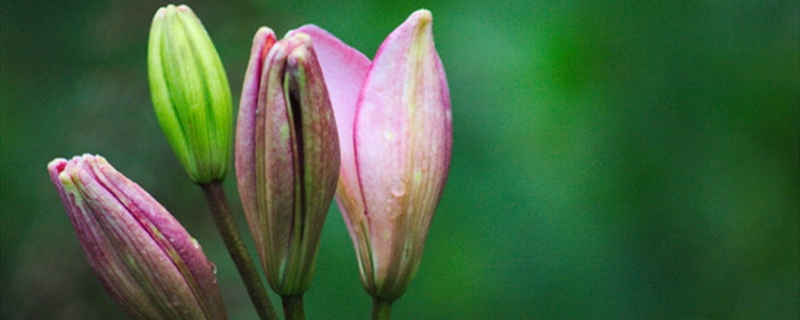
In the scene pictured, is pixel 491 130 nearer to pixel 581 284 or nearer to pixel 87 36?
pixel 581 284

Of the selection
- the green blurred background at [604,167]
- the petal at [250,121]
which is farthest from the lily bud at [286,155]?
the green blurred background at [604,167]

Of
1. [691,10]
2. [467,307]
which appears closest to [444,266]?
[467,307]

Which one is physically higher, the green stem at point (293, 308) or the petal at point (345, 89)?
the petal at point (345, 89)

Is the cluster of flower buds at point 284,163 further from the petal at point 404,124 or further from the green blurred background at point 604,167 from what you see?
the green blurred background at point 604,167

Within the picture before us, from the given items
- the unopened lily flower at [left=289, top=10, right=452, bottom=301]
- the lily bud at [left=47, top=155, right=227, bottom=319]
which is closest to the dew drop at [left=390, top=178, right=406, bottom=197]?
the unopened lily flower at [left=289, top=10, right=452, bottom=301]

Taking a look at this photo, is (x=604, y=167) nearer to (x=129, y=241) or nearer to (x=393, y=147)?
(x=393, y=147)

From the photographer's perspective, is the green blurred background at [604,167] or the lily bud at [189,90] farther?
the green blurred background at [604,167]

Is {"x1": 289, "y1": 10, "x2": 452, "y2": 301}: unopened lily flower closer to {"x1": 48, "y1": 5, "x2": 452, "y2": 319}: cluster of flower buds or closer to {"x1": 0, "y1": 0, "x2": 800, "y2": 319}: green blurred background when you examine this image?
{"x1": 48, "y1": 5, "x2": 452, "y2": 319}: cluster of flower buds

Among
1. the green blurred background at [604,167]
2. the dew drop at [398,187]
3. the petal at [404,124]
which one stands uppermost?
the petal at [404,124]
